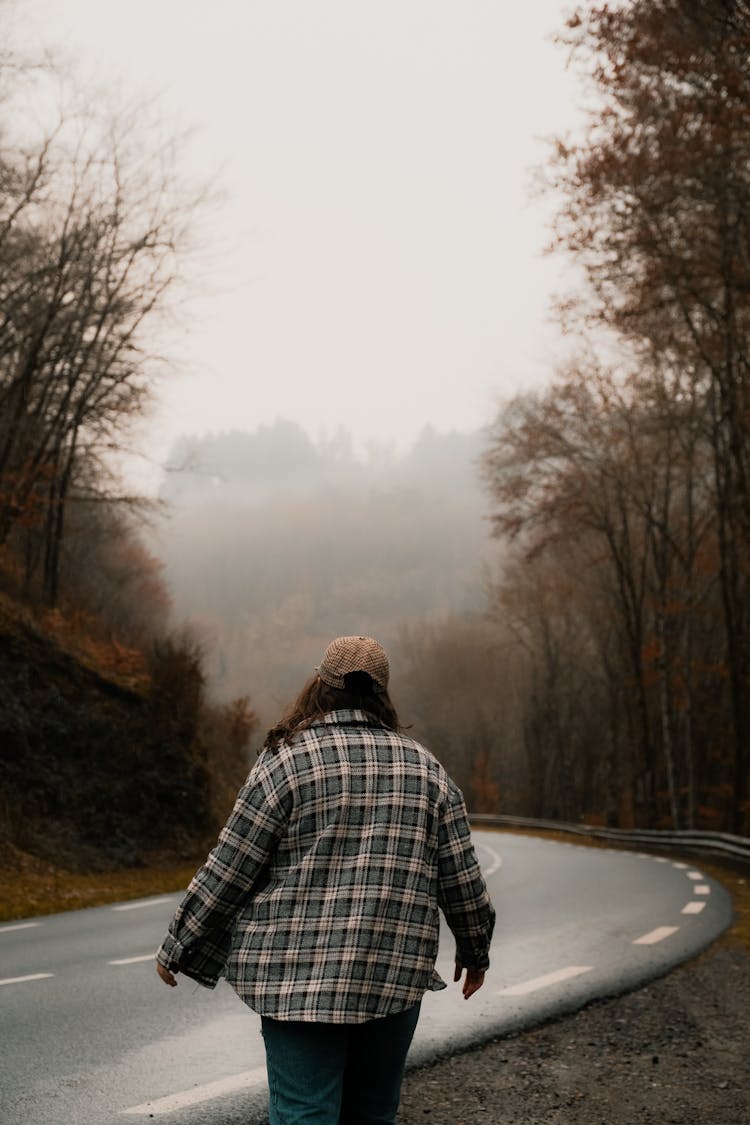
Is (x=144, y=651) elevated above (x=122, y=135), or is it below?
below

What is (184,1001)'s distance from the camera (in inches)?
323

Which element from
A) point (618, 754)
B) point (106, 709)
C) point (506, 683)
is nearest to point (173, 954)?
point (106, 709)

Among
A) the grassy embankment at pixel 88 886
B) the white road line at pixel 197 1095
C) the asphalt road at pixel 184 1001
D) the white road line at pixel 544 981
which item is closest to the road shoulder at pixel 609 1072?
the asphalt road at pixel 184 1001

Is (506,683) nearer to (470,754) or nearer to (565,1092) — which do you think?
(470,754)

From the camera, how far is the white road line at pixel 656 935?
10984mm

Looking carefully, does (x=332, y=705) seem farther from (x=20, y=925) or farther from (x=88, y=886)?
(x=88, y=886)

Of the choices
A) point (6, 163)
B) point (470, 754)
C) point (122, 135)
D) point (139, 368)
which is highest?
point (122, 135)

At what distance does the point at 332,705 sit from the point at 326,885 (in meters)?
0.52

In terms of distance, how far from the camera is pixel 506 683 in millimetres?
66750

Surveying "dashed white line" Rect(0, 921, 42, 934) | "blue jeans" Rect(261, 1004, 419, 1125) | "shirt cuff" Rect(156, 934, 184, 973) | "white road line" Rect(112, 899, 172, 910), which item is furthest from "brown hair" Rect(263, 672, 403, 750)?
"white road line" Rect(112, 899, 172, 910)

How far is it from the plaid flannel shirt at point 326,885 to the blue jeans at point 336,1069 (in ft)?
0.28

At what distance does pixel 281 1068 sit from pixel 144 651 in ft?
73.9

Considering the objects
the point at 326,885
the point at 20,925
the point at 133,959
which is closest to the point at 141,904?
the point at 20,925

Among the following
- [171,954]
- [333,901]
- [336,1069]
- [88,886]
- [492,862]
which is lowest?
[492,862]
